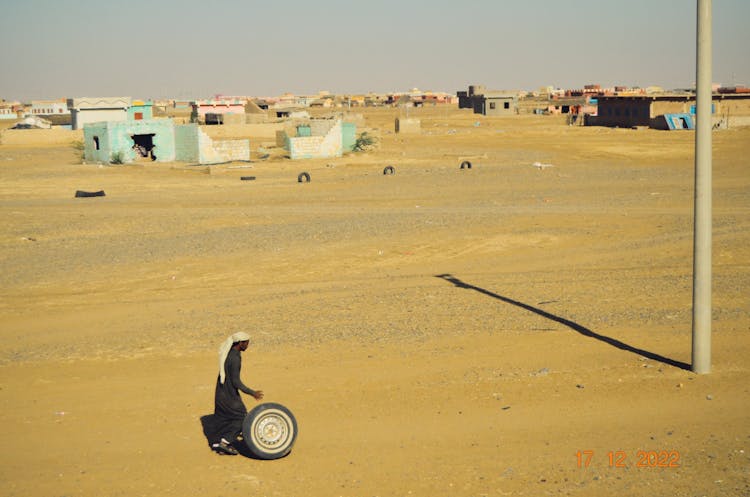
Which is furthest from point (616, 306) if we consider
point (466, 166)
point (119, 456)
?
point (466, 166)

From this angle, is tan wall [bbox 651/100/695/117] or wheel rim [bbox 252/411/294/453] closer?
wheel rim [bbox 252/411/294/453]

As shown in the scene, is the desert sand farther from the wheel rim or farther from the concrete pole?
the concrete pole

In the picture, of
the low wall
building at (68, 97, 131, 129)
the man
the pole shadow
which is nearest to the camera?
the man

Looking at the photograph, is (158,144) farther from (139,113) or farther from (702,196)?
(702,196)

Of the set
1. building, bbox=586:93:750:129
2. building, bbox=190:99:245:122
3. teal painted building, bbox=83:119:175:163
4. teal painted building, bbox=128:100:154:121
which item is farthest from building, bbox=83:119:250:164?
building, bbox=190:99:245:122

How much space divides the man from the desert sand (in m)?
0.27

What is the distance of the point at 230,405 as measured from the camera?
823 cm

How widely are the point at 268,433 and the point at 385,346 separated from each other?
4.12 metres

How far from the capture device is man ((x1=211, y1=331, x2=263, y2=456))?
26.9 ft

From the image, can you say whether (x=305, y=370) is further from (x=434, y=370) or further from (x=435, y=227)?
(x=435, y=227)

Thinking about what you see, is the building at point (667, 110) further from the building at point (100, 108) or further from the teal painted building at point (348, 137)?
the building at point (100, 108)

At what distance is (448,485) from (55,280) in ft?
42.9

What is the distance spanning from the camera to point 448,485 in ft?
24.4

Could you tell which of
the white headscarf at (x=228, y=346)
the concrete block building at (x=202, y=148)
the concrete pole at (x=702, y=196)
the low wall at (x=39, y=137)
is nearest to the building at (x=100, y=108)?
the low wall at (x=39, y=137)
